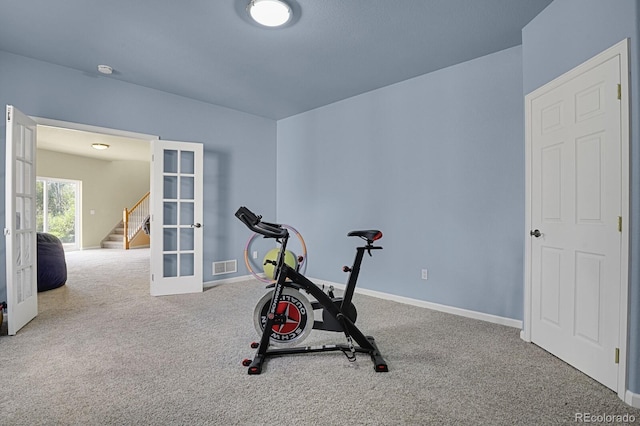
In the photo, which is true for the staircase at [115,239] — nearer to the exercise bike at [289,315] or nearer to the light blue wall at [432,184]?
the light blue wall at [432,184]

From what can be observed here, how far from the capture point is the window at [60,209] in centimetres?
862

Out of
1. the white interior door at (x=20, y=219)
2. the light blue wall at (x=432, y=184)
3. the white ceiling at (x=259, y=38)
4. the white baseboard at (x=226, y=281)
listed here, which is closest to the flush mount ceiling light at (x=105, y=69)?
the white ceiling at (x=259, y=38)

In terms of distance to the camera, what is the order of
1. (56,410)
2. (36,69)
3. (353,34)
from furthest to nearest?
(36,69) → (353,34) → (56,410)

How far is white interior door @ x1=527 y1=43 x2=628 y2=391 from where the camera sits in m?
1.97

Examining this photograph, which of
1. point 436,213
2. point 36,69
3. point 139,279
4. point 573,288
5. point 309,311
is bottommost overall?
point 139,279

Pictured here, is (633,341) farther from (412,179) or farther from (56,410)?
(56,410)

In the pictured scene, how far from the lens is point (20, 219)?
307 cm

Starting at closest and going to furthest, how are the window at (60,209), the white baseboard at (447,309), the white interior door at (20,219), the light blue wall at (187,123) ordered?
the white interior door at (20,219), the white baseboard at (447,309), the light blue wall at (187,123), the window at (60,209)

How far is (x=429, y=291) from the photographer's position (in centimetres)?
372

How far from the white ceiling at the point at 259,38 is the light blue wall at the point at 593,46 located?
0.20m

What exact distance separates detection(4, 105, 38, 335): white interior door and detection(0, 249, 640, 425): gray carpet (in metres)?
0.23

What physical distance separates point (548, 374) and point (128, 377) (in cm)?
279

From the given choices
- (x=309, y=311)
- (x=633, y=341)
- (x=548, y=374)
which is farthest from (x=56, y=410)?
(x=633, y=341)

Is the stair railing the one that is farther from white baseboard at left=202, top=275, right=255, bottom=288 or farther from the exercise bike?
the exercise bike
